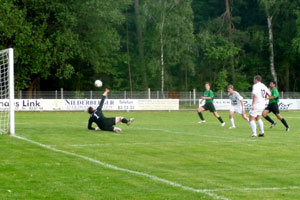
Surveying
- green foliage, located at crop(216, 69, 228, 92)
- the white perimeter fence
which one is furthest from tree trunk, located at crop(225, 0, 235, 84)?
the white perimeter fence

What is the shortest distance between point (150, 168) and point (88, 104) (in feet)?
126

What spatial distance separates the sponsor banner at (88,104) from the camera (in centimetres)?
4869

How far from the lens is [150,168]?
11.9 metres

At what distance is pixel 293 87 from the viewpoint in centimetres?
7300

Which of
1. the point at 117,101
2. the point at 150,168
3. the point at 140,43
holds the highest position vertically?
the point at 140,43

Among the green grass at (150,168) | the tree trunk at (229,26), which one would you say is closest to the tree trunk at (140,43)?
the tree trunk at (229,26)

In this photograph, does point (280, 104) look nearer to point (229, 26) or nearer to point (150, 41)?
point (229, 26)

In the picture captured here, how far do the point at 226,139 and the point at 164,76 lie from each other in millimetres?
49359

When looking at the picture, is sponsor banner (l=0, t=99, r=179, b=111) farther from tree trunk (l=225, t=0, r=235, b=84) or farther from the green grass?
the green grass

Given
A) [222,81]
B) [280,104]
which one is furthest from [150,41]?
[280,104]

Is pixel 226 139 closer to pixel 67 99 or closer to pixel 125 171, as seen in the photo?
pixel 125 171

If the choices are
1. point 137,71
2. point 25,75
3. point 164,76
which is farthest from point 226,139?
point 137,71

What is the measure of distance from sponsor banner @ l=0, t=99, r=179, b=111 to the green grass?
99.4 ft

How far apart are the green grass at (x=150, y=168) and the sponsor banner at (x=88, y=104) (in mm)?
30287
